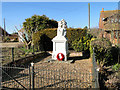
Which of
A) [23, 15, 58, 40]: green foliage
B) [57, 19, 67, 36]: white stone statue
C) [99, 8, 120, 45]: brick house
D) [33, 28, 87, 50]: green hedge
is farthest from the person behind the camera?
[23, 15, 58, 40]: green foliage

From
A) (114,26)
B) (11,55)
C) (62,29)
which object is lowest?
→ (11,55)

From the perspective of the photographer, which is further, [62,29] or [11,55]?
[11,55]

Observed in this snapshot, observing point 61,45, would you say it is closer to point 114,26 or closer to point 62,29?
point 62,29

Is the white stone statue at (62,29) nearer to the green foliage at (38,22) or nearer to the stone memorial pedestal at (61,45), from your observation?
the stone memorial pedestal at (61,45)

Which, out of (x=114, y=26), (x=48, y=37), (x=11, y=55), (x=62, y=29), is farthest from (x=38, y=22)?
(x=114, y=26)

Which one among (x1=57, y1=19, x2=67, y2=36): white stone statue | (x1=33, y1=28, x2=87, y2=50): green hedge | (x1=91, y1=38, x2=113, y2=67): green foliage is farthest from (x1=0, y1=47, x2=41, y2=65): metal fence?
(x1=91, y1=38, x2=113, y2=67): green foliage

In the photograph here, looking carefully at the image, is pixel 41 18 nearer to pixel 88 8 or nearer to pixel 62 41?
pixel 88 8

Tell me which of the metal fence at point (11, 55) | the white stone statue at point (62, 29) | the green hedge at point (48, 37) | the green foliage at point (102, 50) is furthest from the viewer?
the green hedge at point (48, 37)

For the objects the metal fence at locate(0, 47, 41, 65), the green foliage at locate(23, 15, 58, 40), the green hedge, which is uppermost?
the green foliage at locate(23, 15, 58, 40)

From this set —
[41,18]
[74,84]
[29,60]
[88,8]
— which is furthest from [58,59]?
[88,8]

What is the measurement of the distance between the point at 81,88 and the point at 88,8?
732 inches

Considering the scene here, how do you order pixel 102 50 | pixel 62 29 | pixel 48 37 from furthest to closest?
1. pixel 48 37
2. pixel 62 29
3. pixel 102 50

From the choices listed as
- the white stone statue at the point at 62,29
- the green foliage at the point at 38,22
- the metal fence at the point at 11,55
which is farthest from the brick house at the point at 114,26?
the green foliage at the point at 38,22

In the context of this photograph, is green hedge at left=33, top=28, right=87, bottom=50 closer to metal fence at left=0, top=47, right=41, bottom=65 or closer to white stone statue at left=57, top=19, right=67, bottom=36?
metal fence at left=0, top=47, right=41, bottom=65
